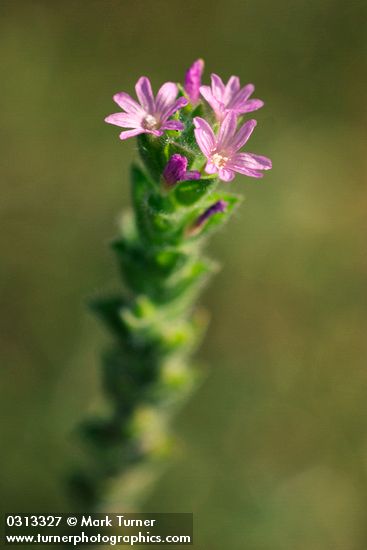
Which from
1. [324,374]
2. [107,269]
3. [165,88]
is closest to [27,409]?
[107,269]

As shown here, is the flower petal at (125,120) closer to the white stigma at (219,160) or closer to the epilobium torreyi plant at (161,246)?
the epilobium torreyi plant at (161,246)

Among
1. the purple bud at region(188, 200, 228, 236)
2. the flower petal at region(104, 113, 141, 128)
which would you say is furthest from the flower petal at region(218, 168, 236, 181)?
the flower petal at region(104, 113, 141, 128)

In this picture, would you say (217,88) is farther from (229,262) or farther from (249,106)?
(229,262)

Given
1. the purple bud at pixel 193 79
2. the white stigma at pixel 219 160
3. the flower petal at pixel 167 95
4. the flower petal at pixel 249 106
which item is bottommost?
the white stigma at pixel 219 160

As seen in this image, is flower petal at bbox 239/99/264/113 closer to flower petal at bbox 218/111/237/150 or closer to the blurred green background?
flower petal at bbox 218/111/237/150

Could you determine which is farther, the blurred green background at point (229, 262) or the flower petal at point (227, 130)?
the blurred green background at point (229, 262)

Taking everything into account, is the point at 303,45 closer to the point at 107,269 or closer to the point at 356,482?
the point at 107,269

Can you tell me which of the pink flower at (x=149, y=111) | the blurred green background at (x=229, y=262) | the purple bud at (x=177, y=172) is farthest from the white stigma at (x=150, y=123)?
the blurred green background at (x=229, y=262)

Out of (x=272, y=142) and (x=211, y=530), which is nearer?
(x=211, y=530)
